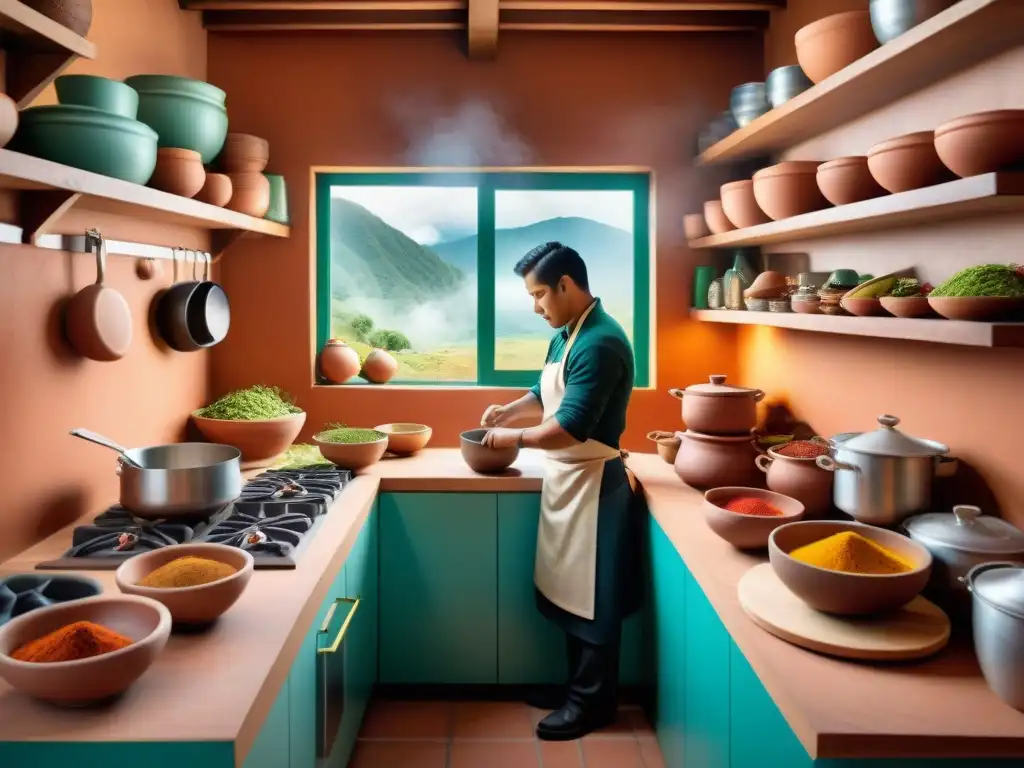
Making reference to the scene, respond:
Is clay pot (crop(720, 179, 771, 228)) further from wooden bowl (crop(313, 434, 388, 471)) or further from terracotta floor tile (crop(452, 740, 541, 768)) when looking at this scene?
terracotta floor tile (crop(452, 740, 541, 768))

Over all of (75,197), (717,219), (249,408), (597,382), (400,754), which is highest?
(717,219)

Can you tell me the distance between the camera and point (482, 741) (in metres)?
2.73

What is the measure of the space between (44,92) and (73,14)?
437mm

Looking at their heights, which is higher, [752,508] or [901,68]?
[901,68]

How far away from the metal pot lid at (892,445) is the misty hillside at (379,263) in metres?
2.10

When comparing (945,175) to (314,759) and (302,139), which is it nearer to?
(314,759)

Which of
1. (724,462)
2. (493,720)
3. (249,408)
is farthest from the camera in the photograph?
(249,408)

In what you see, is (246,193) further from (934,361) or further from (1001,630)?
(1001,630)

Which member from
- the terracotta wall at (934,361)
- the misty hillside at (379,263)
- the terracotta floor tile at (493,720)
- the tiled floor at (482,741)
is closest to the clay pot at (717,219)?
the terracotta wall at (934,361)

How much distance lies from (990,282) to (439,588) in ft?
6.70

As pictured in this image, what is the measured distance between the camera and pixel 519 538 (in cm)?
292

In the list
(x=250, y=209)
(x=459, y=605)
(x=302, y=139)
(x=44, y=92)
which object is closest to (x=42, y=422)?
(x=44, y=92)

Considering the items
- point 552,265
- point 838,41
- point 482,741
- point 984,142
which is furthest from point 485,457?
point 984,142

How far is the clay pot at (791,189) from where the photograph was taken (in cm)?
240
